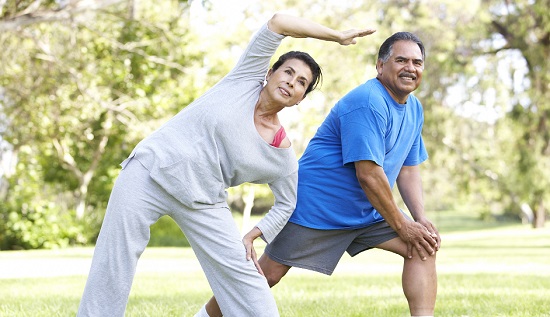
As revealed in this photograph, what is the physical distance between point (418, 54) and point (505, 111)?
70.7 ft

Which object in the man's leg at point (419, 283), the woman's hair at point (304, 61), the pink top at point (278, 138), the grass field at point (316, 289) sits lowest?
the grass field at point (316, 289)

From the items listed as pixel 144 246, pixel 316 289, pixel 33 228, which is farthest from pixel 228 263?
pixel 33 228

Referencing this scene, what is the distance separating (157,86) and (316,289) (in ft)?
36.1

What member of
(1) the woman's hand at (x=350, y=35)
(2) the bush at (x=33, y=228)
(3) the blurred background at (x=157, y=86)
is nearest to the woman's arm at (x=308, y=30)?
(1) the woman's hand at (x=350, y=35)

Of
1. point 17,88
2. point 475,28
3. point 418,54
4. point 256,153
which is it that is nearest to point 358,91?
point 418,54

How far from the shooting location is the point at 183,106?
18.6 meters

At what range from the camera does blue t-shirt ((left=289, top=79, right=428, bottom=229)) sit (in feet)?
14.5

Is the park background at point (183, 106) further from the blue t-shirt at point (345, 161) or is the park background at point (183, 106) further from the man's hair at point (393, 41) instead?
the man's hair at point (393, 41)

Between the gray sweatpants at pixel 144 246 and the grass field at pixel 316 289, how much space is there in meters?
2.19

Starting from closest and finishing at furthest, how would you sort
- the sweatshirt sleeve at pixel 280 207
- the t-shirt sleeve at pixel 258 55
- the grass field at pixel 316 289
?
the t-shirt sleeve at pixel 258 55
the sweatshirt sleeve at pixel 280 207
the grass field at pixel 316 289

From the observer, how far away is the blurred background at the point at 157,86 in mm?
17375

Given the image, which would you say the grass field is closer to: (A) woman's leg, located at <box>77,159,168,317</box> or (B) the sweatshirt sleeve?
(B) the sweatshirt sleeve

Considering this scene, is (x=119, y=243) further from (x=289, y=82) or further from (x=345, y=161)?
(x=345, y=161)

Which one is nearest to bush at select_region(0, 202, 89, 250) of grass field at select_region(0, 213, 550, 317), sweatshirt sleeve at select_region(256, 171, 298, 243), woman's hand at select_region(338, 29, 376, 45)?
grass field at select_region(0, 213, 550, 317)
